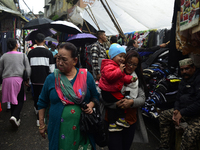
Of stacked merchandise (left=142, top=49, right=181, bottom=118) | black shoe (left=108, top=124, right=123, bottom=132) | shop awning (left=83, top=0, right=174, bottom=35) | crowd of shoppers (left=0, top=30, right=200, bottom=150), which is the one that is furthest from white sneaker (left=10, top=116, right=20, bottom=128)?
shop awning (left=83, top=0, right=174, bottom=35)

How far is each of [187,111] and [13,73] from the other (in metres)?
3.60

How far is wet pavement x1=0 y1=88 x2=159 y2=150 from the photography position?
3.40m

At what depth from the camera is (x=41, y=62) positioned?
13.1ft

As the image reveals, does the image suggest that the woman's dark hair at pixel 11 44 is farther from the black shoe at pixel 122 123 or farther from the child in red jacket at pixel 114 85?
the black shoe at pixel 122 123

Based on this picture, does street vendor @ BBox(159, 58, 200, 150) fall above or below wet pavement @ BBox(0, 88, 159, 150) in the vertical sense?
above

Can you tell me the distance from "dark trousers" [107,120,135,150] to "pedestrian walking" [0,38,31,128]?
2.61 m

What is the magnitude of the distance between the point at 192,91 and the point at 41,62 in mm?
3225

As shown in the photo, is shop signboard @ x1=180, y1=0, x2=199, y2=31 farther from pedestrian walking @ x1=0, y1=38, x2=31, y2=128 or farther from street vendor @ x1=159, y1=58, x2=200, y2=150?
pedestrian walking @ x1=0, y1=38, x2=31, y2=128

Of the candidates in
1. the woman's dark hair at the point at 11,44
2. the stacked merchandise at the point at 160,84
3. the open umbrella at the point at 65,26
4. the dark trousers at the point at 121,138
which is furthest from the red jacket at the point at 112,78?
the open umbrella at the point at 65,26

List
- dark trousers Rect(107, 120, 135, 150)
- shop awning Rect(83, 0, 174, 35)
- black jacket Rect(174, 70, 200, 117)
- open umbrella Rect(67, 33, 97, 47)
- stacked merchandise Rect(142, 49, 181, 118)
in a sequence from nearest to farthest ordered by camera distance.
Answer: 1. dark trousers Rect(107, 120, 135, 150)
2. black jacket Rect(174, 70, 200, 117)
3. stacked merchandise Rect(142, 49, 181, 118)
4. shop awning Rect(83, 0, 174, 35)
5. open umbrella Rect(67, 33, 97, 47)

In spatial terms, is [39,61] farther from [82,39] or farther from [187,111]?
[187,111]

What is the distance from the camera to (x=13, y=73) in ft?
12.5

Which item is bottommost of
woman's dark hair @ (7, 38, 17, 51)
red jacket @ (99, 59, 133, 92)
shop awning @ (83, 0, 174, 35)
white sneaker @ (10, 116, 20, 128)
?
white sneaker @ (10, 116, 20, 128)

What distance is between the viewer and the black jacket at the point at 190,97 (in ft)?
8.64
